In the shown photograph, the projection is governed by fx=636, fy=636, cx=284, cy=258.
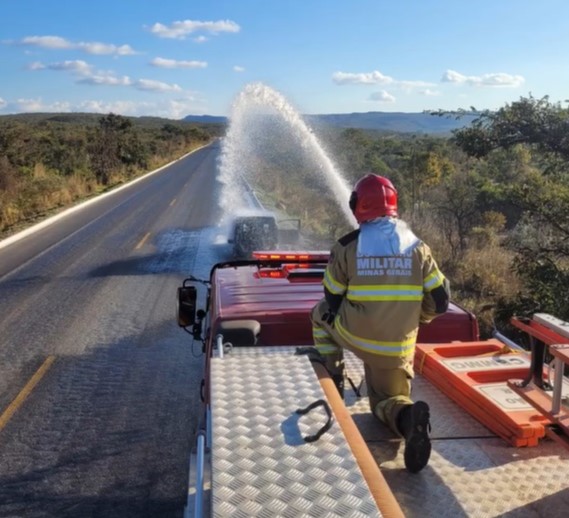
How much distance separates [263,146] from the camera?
1248 inches

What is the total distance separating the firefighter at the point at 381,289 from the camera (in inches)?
121

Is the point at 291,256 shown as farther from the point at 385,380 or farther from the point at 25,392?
the point at 25,392

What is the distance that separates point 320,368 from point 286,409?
61 cm

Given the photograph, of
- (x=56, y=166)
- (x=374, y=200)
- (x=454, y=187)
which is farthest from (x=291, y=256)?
(x=56, y=166)

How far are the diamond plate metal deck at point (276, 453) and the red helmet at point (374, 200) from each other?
83 centimetres

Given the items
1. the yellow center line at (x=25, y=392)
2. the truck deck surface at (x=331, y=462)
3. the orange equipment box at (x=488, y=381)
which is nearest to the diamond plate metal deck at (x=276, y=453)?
the truck deck surface at (x=331, y=462)

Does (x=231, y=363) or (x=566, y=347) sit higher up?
(x=566, y=347)

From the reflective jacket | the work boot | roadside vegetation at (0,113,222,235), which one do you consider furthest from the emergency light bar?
roadside vegetation at (0,113,222,235)

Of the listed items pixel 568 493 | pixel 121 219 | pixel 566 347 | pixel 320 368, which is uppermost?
pixel 566 347

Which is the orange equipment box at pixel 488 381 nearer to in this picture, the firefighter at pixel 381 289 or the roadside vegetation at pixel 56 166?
the firefighter at pixel 381 289

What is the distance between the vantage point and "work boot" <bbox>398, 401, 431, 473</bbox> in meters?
2.55

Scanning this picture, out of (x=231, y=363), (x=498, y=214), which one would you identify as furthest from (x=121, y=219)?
(x=231, y=363)

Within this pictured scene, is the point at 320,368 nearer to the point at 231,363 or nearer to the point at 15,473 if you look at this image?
the point at 231,363

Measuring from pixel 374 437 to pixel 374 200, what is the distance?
1138 millimetres
